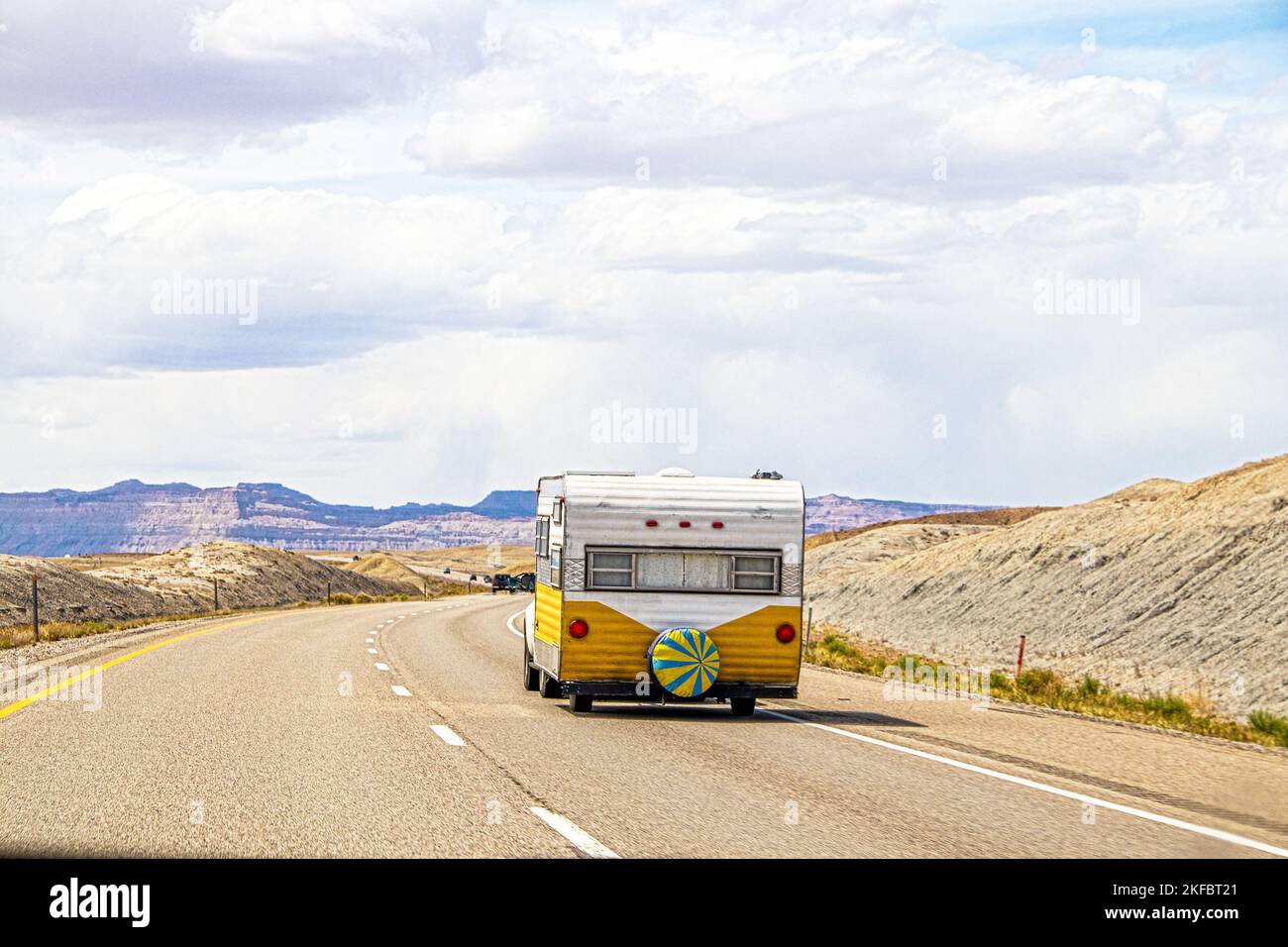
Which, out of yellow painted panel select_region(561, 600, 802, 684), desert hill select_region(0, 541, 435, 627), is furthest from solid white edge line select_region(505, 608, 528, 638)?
yellow painted panel select_region(561, 600, 802, 684)

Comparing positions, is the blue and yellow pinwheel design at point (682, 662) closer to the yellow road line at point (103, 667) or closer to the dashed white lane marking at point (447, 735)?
the dashed white lane marking at point (447, 735)

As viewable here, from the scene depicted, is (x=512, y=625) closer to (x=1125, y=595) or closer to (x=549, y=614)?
(x=1125, y=595)

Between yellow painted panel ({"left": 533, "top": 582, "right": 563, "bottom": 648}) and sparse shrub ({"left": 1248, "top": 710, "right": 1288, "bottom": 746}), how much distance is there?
8.16 meters

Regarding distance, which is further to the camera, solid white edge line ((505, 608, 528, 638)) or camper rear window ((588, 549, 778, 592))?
solid white edge line ((505, 608, 528, 638))

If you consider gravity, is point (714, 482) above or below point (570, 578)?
above

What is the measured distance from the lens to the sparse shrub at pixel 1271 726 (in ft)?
56.3

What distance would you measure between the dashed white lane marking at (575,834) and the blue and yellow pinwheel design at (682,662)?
6.45m

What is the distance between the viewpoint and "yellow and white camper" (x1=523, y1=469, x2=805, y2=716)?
16.8 meters

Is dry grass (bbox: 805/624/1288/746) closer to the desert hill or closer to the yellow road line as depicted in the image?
the yellow road line

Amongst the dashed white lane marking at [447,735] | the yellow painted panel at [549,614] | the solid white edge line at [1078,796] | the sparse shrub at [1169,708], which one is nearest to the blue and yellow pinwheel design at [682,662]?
the yellow painted panel at [549,614]
